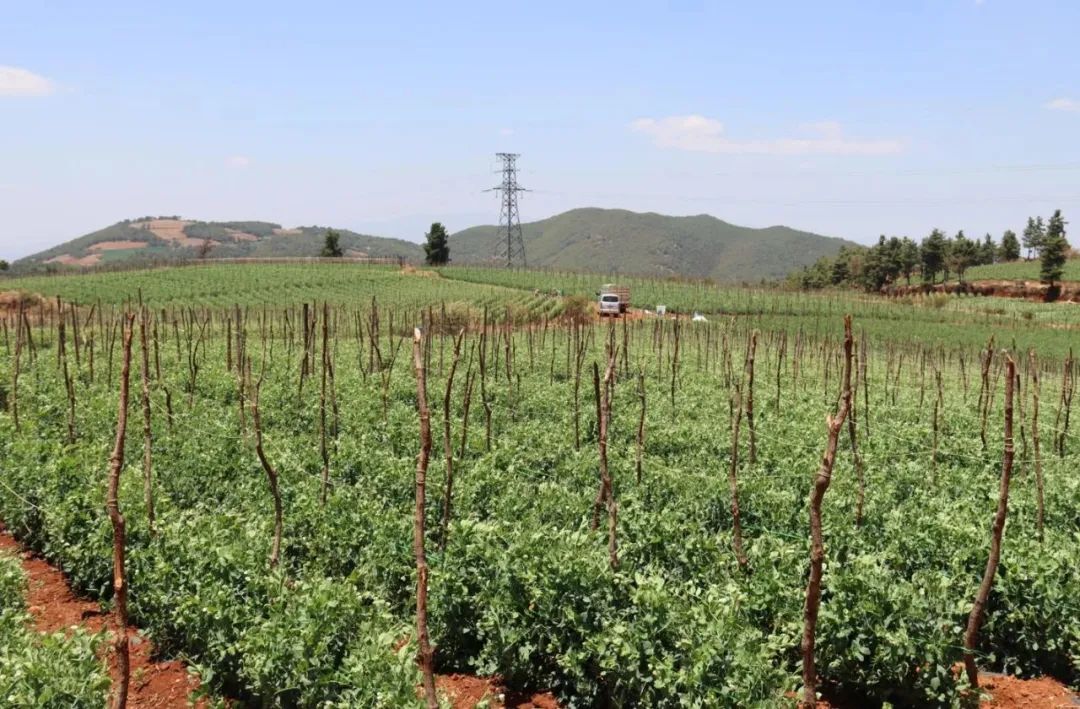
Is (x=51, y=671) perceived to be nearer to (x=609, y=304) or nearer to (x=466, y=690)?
(x=466, y=690)

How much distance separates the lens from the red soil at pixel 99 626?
217 inches

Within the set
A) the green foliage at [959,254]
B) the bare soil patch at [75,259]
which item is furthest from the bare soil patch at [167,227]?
the green foliage at [959,254]

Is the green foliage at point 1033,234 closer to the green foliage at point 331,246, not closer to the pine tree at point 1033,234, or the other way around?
the pine tree at point 1033,234

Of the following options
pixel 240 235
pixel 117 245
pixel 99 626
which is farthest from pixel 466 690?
pixel 240 235

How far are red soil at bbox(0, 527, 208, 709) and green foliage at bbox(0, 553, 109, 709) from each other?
0.40 metres

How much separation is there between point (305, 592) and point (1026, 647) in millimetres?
5675

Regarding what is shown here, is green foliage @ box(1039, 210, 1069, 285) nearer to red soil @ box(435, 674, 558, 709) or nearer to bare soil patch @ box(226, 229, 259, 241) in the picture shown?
red soil @ box(435, 674, 558, 709)

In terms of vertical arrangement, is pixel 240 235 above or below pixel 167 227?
below

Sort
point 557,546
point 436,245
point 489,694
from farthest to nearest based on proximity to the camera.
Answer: point 436,245, point 557,546, point 489,694

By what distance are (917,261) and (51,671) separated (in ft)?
331

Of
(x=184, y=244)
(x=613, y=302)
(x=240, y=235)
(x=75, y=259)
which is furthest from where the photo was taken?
(x=240, y=235)

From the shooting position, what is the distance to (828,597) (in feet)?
18.2

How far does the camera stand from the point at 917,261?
296ft

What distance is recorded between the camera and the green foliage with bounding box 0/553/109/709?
4.15m
